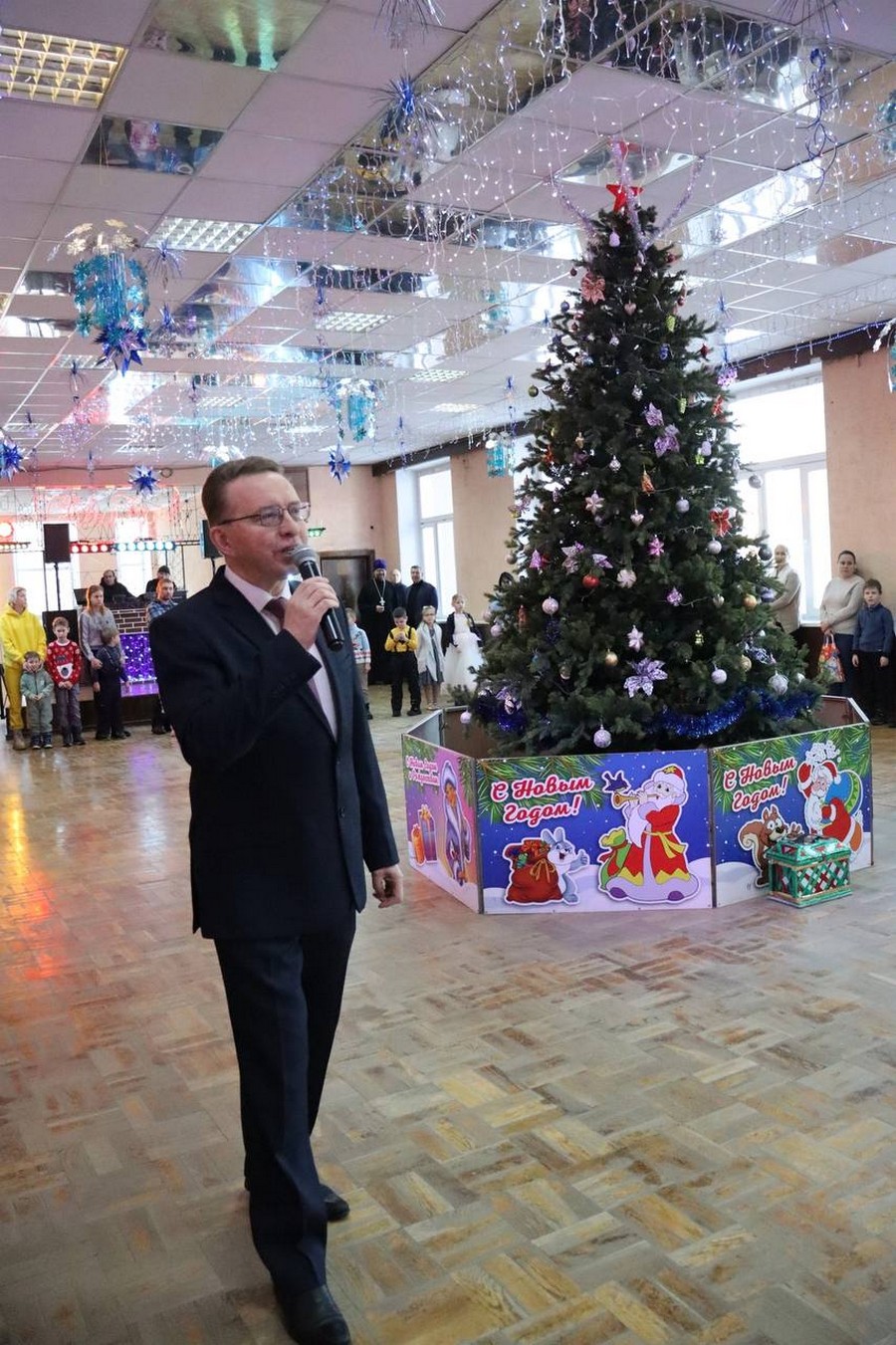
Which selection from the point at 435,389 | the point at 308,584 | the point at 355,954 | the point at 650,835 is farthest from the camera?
the point at 435,389

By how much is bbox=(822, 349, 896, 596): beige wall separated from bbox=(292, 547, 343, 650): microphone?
912cm

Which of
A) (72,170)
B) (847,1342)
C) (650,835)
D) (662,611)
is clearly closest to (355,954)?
(650,835)

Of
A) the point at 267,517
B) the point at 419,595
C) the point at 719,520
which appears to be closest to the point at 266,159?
the point at 719,520

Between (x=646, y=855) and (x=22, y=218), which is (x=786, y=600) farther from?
(x=22, y=218)

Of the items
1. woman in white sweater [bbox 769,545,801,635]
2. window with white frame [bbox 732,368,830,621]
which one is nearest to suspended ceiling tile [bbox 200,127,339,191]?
woman in white sweater [bbox 769,545,801,635]

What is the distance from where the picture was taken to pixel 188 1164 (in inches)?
105

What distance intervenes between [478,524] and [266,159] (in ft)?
34.3

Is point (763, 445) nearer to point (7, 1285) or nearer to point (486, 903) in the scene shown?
point (486, 903)

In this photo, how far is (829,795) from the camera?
190 inches

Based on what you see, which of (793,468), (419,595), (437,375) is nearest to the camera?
(437,375)

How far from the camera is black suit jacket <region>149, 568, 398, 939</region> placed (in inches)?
74.5

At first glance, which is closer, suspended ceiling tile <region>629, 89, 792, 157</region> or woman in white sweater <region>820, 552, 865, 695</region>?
suspended ceiling tile <region>629, 89, 792, 157</region>

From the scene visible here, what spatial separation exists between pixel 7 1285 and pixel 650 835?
2955mm

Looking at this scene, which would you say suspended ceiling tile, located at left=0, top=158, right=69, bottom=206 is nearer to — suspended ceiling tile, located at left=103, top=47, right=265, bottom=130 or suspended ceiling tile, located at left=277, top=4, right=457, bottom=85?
suspended ceiling tile, located at left=103, top=47, right=265, bottom=130
